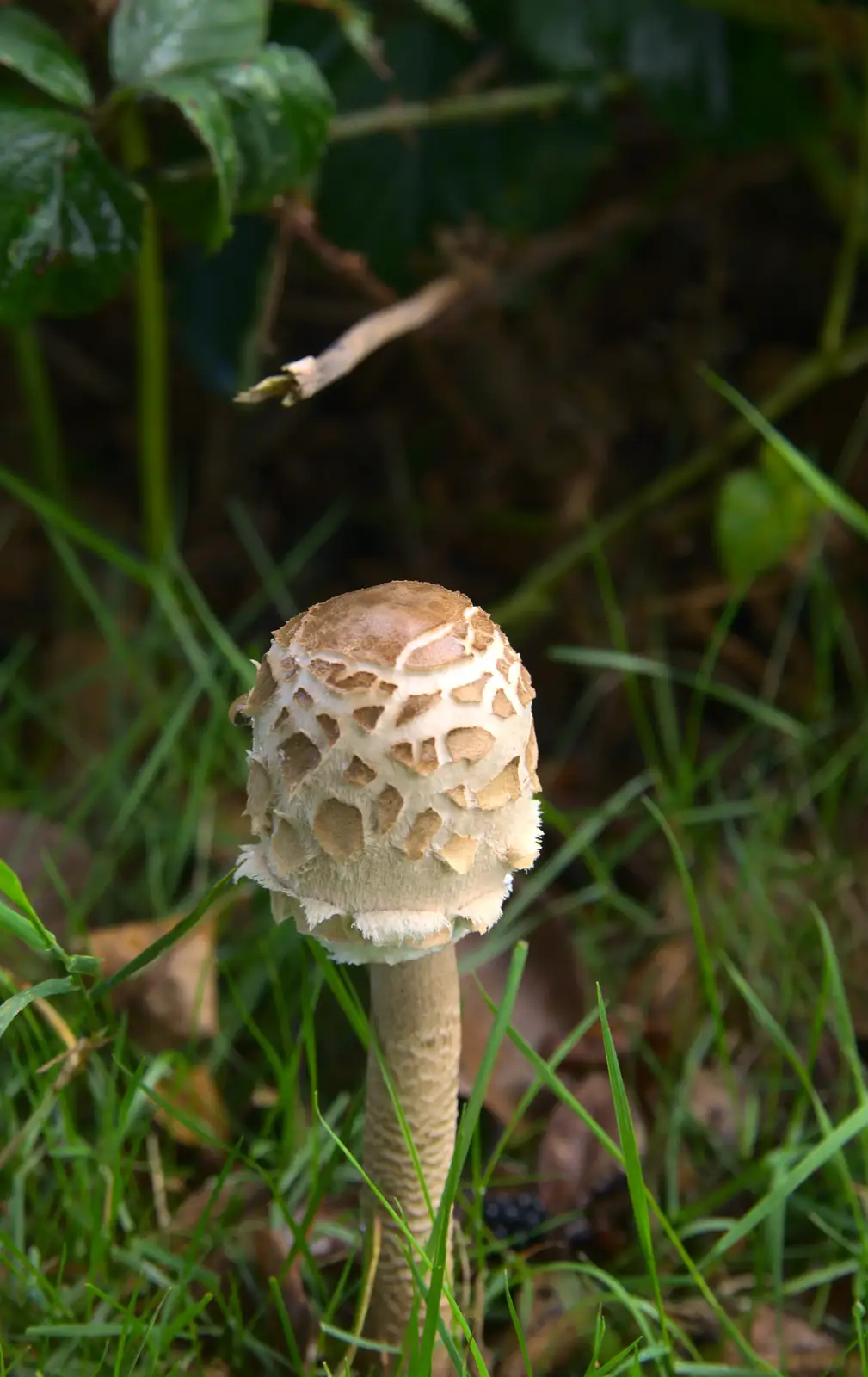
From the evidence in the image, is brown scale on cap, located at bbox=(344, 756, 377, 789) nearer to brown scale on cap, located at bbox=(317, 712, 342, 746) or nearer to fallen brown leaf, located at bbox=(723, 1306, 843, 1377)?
brown scale on cap, located at bbox=(317, 712, 342, 746)

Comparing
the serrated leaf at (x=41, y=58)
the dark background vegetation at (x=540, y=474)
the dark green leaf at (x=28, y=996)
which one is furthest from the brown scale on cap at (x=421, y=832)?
the serrated leaf at (x=41, y=58)

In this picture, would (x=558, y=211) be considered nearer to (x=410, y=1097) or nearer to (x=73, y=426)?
(x=73, y=426)

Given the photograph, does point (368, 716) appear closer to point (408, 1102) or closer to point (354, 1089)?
point (408, 1102)

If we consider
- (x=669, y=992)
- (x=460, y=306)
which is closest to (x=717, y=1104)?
(x=669, y=992)

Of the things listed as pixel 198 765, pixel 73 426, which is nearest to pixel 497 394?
pixel 73 426

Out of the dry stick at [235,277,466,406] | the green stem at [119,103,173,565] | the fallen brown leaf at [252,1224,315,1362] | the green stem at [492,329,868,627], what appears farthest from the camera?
the green stem at [492,329,868,627]

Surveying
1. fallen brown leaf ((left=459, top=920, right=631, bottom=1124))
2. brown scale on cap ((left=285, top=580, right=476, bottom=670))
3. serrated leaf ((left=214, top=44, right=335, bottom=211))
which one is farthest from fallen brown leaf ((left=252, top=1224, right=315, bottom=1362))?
serrated leaf ((left=214, top=44, right=335, bottom=211))
